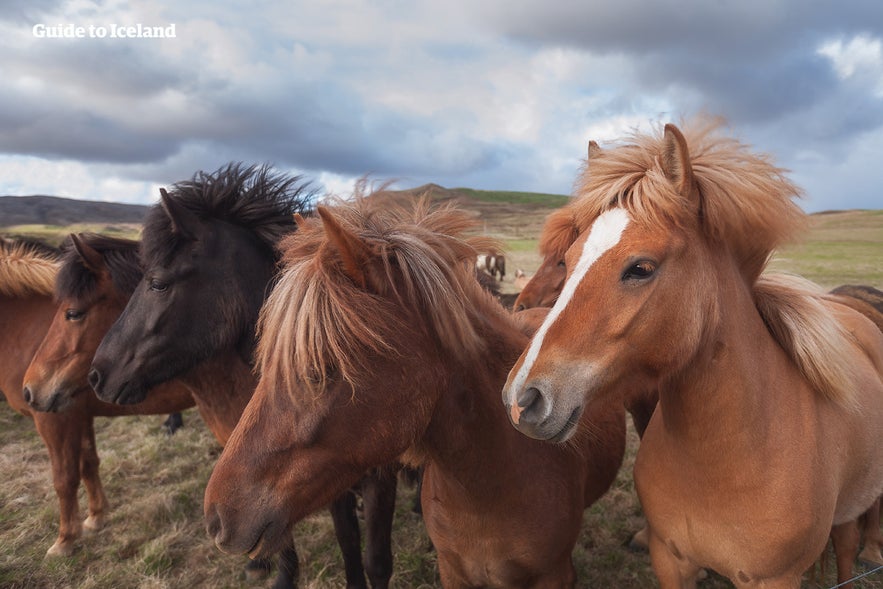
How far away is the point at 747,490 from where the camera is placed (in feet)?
6.37

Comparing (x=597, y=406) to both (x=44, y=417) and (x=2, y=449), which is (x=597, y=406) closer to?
(x=44, y=417)

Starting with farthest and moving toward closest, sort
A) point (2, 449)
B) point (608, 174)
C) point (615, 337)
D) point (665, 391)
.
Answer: point (2, 449) → point (665, 391) → point (608, 174) → point (615, 337)

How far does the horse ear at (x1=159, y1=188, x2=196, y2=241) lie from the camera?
2809 millimetres

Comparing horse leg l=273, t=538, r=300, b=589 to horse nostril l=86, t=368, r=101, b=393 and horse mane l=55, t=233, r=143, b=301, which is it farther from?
horse mane l=55, t=233, r=143, b=301

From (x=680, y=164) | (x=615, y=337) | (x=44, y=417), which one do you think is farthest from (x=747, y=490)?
(x=44, y=417)

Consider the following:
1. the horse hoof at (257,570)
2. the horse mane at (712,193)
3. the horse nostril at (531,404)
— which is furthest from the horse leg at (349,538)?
the horse mane at (712,193)

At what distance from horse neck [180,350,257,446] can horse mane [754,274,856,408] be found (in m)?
2.91

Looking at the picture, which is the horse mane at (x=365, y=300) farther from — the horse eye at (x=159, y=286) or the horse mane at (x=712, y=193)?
the horse eye at (x=159, y=286)

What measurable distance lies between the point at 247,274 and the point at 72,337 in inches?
73.9

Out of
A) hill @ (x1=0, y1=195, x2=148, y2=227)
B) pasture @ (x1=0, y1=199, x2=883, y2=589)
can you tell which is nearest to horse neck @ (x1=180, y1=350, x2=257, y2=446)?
pasture @ (x1=0, y1=199, x2=883, y2=589)

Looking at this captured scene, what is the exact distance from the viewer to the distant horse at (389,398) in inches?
65.1

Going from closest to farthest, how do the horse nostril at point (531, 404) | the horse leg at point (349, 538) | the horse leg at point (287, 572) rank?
1. the horse nostril at point (531, 404)
2. the horse leg at point (349, 538)
3. the horse leg at point (287, 572)

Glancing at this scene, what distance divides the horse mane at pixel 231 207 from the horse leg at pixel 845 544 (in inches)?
162

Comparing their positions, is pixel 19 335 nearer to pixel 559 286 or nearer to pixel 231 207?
pixel 231 207
